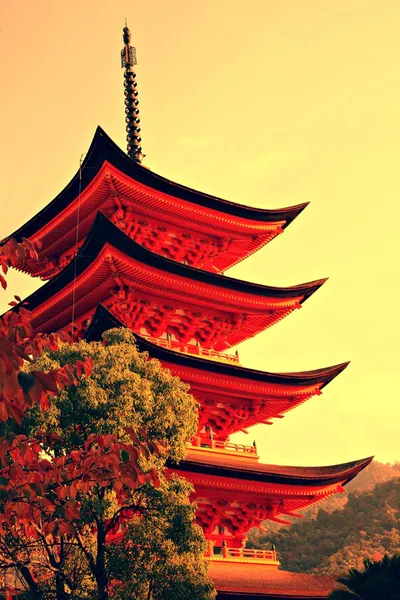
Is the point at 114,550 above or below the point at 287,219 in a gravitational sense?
below

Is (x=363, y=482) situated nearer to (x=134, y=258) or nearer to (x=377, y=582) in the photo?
(x=134, y=258)

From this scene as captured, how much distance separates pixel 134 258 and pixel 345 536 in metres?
53.0

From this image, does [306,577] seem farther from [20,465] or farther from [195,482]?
[20,465]

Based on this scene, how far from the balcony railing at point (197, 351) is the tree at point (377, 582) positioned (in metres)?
11.3

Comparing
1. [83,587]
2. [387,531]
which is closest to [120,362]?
[83,587]

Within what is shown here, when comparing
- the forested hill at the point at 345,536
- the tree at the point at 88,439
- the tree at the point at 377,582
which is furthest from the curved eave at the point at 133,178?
the forested hill at the point at 345,536

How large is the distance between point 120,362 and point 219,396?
8.82 meters

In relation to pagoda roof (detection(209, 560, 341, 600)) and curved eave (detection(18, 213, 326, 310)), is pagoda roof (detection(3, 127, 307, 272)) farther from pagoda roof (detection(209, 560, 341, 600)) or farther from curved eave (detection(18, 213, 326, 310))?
pagoda roof (detection(209, 560, 341, 600))

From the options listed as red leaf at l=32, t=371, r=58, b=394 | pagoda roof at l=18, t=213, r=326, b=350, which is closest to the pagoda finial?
pagoda roof at l=18, t=213, r=326, b=350

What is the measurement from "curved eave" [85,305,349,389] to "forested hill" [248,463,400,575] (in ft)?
114

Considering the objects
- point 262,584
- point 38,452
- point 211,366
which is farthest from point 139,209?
point 38,452

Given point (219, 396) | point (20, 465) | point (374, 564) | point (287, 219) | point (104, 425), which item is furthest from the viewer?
point (287, 219)

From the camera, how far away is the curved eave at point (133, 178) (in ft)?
79.9

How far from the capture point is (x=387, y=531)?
67.0m
